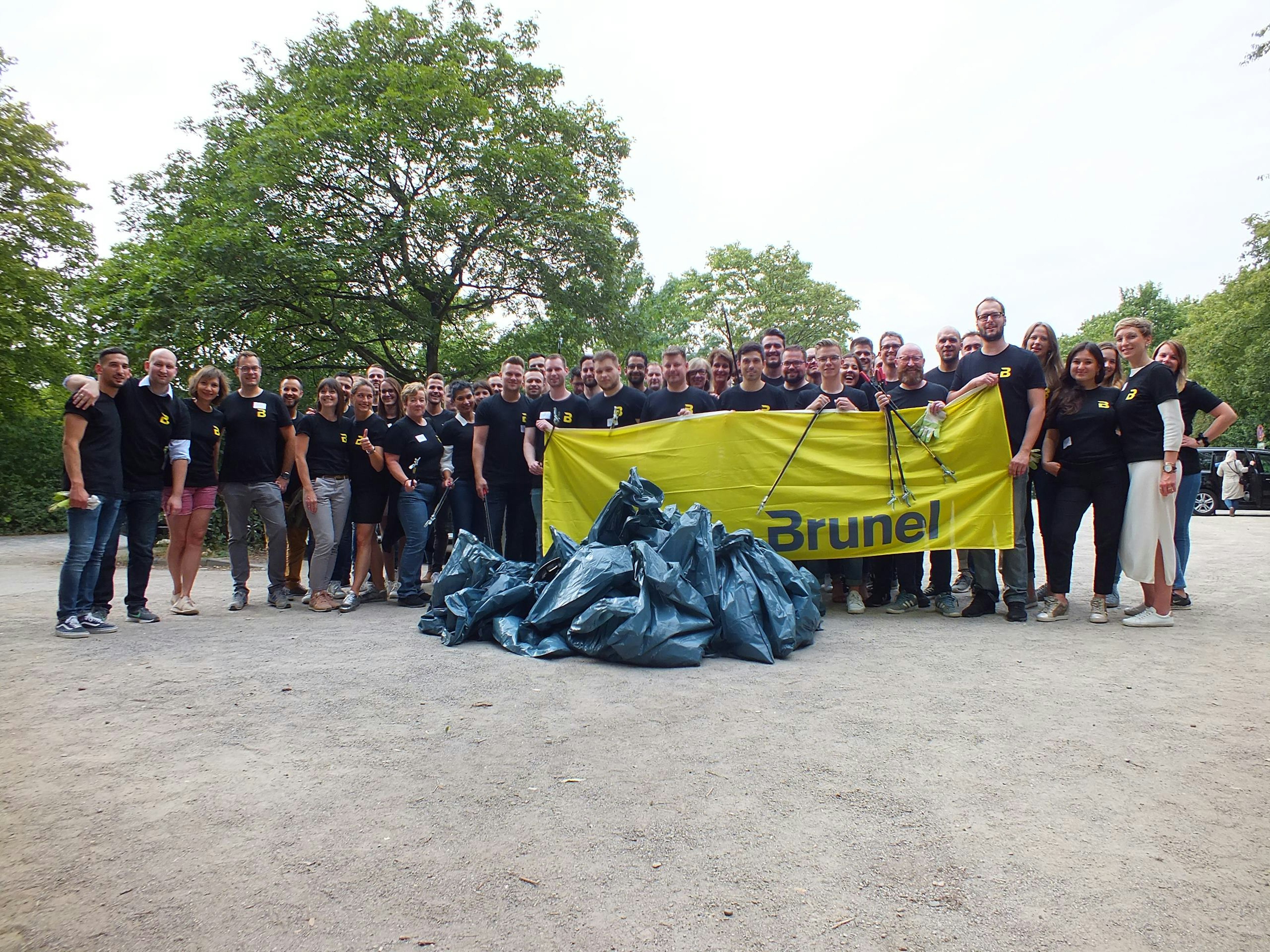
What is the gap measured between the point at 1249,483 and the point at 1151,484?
16.9 metres

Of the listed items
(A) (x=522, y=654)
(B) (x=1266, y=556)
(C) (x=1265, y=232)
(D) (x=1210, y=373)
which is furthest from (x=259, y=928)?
(D) (x=1210, y=373)

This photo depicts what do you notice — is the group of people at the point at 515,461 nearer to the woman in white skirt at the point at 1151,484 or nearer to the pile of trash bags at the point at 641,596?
the woman in white skirt at the point at 1151,484

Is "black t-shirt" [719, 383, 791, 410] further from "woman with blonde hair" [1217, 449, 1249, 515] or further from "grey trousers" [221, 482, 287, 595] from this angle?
"woman with blonde hair" [1217, 449, 1249, 515]

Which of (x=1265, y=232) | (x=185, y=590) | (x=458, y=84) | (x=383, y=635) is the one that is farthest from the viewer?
(x=1265, y=232)

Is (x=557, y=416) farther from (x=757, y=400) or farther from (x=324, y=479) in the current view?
(x=324, y=479)

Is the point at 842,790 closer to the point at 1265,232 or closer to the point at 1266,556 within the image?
the point at 1266,556

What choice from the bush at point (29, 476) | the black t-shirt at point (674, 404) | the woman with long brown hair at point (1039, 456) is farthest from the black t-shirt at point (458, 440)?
the bush at point (29, 476)

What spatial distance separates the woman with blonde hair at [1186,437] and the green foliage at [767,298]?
129ft

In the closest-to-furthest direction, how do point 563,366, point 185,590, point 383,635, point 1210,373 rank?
point 383,635, point 185,590, point 563,366, point 1210,373

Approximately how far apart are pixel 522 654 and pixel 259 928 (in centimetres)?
276

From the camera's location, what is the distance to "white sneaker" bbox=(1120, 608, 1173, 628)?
5.29 meters

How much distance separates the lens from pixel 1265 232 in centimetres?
2795

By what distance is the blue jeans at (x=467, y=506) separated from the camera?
680cm

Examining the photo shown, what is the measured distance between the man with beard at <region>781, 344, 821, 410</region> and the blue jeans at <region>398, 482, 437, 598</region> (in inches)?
134
